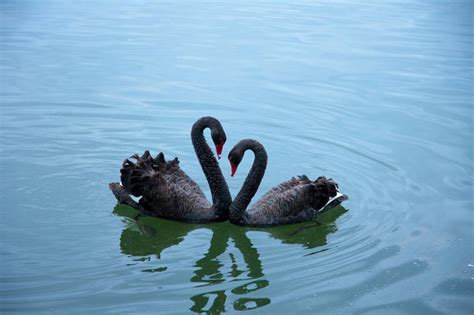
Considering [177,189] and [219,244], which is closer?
[219,244]

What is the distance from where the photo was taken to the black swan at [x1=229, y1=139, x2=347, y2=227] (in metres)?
6.12

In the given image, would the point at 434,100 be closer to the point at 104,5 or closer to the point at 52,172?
the point at 52,172

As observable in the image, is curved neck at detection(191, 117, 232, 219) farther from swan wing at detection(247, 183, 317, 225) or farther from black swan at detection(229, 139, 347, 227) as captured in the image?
swan wing at detection(247, 183, 317, 225)

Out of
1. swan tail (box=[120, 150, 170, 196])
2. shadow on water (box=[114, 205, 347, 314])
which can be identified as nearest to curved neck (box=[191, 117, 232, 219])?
shadow on water (box=[114, 205, 347, 314])

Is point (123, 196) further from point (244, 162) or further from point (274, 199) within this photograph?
point (244, 162)

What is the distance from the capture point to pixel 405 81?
1109cm

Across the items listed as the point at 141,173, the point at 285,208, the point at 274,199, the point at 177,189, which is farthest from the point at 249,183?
the point at 141,173

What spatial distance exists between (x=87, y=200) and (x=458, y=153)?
3776mm

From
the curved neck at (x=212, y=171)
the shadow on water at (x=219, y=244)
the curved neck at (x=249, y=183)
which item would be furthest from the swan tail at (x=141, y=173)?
the curved neck at (x=249, y=183)

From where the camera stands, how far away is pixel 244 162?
742 centimetres

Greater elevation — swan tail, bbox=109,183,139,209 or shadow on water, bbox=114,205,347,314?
swan tail, bbox=109,183,139,209

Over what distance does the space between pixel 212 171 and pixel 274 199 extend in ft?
1.77

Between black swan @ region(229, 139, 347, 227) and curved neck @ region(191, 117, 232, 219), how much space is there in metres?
0.09

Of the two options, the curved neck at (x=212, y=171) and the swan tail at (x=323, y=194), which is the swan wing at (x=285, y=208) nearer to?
the swan tail at (x=323, y=194)
